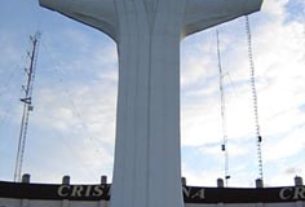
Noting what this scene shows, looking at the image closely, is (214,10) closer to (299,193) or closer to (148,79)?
(148,79)

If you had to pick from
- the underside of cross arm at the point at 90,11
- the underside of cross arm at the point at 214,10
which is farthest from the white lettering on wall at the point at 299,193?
the underside of cross arm at the point at 90,11

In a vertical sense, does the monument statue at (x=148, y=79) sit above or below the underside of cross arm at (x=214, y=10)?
below

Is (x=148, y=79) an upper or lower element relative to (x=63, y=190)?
upper

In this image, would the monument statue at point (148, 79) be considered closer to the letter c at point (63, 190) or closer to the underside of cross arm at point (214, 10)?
the underside of cross arm at point (214, 10)

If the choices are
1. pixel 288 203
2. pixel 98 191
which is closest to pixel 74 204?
pixel 98 191

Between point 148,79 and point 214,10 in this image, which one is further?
point 214,10

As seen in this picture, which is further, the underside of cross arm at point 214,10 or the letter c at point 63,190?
the letter c at point 63,190

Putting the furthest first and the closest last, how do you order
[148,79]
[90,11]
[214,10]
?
[90,11]
[214,10]
[148,79]

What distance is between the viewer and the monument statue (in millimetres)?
10016

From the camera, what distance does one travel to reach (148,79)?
421 inches

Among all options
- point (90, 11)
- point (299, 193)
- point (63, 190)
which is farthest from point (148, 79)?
point (299, 193)

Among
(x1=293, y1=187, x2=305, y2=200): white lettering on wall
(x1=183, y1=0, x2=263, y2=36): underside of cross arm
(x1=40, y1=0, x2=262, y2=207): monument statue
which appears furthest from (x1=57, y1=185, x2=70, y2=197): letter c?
(x1=183, y1=0, x2=263, y2=36): underside of cross arm

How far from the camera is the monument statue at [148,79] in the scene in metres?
10.0

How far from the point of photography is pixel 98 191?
21.0 m
